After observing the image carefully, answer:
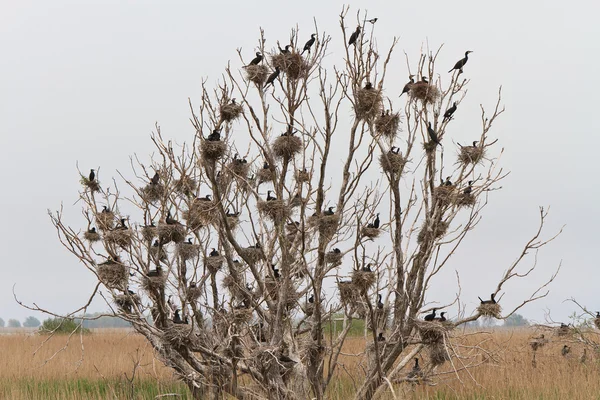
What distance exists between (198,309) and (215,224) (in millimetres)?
2013

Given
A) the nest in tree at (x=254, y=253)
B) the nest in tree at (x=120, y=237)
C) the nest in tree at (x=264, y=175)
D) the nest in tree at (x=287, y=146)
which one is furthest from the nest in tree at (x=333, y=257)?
the nest in tree at (x=120, y=237)

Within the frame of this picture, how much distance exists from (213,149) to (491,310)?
3557 mm

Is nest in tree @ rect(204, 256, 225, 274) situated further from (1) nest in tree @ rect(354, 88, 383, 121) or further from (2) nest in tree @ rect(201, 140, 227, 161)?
(1) nest in tree @ rect(354, 88, 383, 121)

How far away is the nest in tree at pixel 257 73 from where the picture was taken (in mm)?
7457

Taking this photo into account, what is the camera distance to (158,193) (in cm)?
855

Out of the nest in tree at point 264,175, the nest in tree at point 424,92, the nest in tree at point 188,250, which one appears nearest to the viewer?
the nest in tree at point 424,92

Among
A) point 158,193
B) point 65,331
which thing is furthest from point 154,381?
point 65,331

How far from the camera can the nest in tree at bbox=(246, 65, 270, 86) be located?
294 inches

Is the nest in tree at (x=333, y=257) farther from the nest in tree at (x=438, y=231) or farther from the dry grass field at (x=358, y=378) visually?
the dry grass field at (x=358, y=378)

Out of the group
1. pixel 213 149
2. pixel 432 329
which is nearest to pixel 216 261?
pixel 213 149

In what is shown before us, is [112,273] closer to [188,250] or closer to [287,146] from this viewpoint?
[188,250]

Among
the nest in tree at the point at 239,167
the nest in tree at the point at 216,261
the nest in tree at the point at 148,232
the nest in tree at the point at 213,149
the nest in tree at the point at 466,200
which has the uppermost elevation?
the nest in tree at the point at 239,167

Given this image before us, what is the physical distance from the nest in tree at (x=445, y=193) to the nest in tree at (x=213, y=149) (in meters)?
2.49

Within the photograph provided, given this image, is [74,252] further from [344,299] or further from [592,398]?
[592,398]
